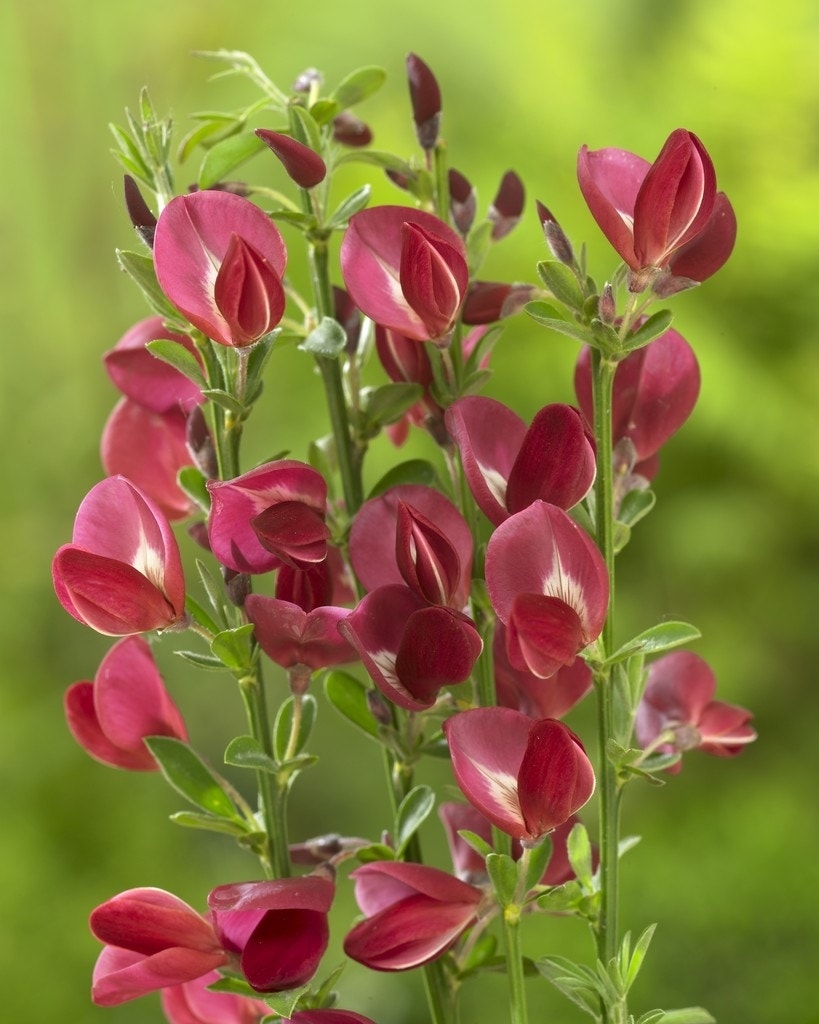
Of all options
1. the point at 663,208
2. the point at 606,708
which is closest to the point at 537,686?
the point at 606,708

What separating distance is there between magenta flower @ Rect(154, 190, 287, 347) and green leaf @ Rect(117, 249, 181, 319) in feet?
0.05

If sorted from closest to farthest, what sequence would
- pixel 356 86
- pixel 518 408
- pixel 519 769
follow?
pixel 519 769, pixel 356 86, pixel 518 408

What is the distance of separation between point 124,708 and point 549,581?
0.44 feet

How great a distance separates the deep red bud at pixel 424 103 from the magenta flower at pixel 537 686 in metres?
0.14

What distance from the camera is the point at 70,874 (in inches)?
53.8

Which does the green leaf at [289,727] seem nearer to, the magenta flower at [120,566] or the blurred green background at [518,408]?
the magenta flower at [120,566]

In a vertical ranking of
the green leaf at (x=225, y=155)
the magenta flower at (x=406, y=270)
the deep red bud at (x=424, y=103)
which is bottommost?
the magenta flower at (x=406, y=270)

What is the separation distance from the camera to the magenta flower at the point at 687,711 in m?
0.36

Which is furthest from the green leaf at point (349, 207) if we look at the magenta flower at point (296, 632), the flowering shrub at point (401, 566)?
the magenta flower at point (296, 632)

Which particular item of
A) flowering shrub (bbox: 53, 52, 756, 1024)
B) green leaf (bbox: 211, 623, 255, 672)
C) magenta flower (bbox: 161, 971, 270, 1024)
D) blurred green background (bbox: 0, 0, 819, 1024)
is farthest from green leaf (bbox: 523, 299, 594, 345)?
blurred green background (bbox: 0, 0, 819, 1024)

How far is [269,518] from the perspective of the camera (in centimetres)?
29

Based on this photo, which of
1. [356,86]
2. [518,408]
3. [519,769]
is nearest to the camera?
[519,769]

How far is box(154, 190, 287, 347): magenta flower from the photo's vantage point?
0.97 feet

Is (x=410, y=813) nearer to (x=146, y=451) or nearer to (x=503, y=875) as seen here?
(x=503, y=875)
